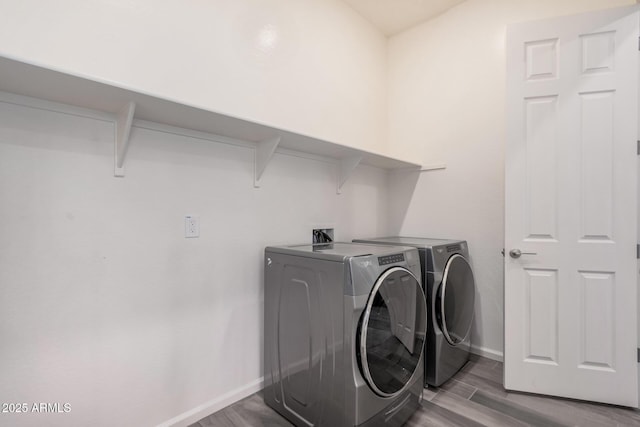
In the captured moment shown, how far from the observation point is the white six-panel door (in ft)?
5.58

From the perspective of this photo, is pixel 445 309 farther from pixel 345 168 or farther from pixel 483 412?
pixel 345 168

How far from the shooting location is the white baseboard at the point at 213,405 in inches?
60.9

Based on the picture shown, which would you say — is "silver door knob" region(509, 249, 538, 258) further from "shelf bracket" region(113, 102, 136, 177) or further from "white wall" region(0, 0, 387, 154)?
"shelf bracket" region(113, 102, 136, 177)

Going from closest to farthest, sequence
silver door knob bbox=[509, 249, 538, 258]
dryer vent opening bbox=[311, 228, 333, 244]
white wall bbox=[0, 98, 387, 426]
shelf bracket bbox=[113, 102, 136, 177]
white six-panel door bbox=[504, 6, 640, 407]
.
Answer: white wall bbox=[0, 98, 387, 426], shelf bracket bbox=[113, 102, 136, 177], white six-panel door bbox=[504, 6, 640, 407], silver door knob bbox=[509, 249, 538, 258], dryer vent opening bbox=[311, 228, 333, 244]

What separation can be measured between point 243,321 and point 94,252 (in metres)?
0.87

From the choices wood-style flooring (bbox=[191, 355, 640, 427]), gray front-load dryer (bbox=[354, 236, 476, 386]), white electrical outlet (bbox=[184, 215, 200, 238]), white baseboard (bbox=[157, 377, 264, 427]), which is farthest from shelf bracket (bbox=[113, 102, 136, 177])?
gray front-load dryer (bbox=[354, 236, 476, 386])

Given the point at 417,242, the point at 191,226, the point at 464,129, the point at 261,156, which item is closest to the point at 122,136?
the point at 191,226

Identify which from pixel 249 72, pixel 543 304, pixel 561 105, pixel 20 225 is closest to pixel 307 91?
pixel 249 72

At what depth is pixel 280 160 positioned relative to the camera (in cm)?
201

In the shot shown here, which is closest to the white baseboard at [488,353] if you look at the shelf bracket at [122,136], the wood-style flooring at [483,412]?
the wood-style flooring at [483,412]

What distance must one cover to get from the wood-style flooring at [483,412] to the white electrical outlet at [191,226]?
0.99 m

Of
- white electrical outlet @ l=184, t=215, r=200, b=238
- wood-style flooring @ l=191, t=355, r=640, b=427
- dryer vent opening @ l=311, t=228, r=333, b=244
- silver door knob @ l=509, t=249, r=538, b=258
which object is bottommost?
wood-style flooring @ l=191, t=355, r=640, b=427

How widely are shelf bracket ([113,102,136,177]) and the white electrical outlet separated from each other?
364mm

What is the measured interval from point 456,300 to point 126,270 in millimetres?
1982
